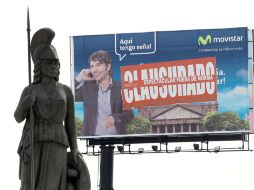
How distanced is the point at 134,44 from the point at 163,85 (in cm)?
225

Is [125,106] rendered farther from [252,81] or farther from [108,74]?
[252,81]

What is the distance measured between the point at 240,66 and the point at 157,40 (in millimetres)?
3543

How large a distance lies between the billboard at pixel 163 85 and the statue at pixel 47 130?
37601 mm

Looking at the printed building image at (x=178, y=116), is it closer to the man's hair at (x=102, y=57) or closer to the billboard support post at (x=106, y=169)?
the billboard support post at (x=106, y=169)

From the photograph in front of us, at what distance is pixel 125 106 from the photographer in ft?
191

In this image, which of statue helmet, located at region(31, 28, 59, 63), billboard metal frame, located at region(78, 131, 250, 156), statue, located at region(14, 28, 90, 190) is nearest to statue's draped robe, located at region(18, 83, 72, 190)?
statue, located at region(14, 28, 90, 190)

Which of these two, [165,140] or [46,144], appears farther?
[165,140]

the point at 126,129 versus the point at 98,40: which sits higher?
the point at 98,40

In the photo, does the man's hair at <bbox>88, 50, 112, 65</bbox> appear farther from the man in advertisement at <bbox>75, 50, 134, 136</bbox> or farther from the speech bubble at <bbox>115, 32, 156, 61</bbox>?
the speech bubble at <bbox>115, 32, 156, 61</bbox>

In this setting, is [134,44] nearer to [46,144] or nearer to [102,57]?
[102,57]

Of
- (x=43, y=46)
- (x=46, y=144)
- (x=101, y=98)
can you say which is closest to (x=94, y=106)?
(x=101, y=98)

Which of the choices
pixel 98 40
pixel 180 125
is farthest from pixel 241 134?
pixel 98 40

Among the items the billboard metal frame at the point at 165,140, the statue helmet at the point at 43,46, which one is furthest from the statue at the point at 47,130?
the billboard metal frame at the point at 165,140

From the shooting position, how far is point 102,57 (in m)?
58.6
